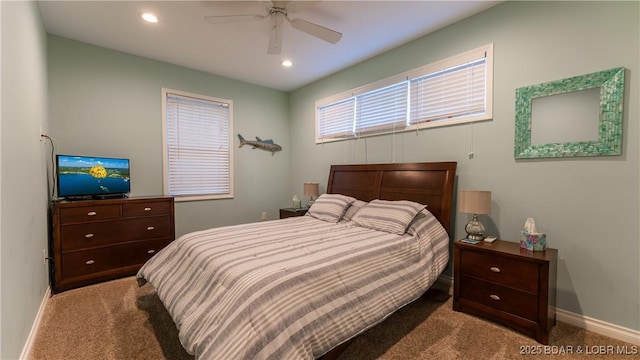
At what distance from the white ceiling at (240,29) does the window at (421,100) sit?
43cm

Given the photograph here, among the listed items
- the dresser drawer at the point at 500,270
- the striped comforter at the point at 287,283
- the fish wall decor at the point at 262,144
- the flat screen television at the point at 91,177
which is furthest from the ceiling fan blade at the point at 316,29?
the flat screen television at the point at 91,177

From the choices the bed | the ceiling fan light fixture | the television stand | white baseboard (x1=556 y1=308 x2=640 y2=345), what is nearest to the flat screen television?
the television stand

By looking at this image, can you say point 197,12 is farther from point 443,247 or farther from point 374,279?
point 443,247

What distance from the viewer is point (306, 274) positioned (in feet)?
5.42

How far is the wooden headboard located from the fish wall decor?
149 centimetres

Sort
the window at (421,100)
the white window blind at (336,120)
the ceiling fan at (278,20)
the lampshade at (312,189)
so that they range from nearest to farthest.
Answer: the ceiling fan at (278,20) < the window at (421,100) < the white window blind at (336,120) < the lampshade at (312,189)

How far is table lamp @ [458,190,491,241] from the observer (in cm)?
241

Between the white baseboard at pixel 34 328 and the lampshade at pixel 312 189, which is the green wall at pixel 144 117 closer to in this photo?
the lampshade at pixel 312 189

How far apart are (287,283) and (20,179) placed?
189 cm

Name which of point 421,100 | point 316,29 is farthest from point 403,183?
point 316,29

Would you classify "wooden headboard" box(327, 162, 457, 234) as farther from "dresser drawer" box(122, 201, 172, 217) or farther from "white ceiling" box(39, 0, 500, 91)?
"dresser drawer" box(122, 201, 172, 217)

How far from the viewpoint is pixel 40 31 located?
268cm

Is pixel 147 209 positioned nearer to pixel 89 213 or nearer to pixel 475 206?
pixel 89 213

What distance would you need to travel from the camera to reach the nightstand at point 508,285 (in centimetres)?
198
